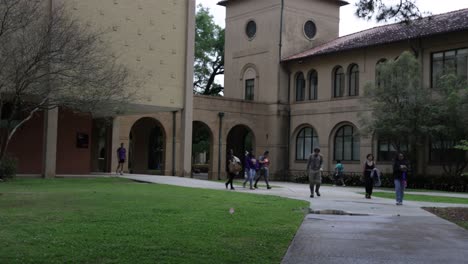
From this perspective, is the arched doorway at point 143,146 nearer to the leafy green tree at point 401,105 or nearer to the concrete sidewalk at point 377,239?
the leafy green tree at point 401,105

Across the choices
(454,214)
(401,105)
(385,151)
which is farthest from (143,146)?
(454,214)

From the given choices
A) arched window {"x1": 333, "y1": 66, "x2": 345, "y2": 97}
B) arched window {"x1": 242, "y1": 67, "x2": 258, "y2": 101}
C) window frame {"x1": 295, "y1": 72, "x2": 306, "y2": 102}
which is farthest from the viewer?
arched window {"x1": 242, "y1": 67, "x2": 258, "y2": 101}

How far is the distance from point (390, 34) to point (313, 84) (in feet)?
23.4

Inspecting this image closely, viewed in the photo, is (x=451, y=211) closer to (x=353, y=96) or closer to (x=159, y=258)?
(x=159, y=258)

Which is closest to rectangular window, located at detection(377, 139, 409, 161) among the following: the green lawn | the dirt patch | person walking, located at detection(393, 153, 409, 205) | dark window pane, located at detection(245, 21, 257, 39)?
dark window pane, located at detection(245, 21, 257, 39)

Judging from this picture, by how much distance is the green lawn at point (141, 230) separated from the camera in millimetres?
7715

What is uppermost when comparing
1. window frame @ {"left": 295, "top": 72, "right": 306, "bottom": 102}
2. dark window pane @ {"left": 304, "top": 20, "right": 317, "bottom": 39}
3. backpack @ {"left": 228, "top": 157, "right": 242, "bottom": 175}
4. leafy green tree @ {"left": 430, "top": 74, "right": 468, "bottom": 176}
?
dark window pane @ {"left": 304, "top": 20, "right": 317, "bottom": 39}

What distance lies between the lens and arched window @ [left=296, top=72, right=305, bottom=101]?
4194 cm

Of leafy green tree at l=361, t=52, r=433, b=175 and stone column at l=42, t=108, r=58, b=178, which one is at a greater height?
leafy green tree at l=361, t=52, r=433, b=175

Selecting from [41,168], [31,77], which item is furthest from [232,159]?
[41,168]

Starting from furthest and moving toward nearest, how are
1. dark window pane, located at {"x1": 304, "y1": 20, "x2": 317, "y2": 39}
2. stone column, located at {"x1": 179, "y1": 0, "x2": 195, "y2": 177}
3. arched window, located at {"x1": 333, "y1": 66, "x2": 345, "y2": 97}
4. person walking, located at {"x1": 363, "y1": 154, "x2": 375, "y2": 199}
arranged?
dark window pane, located at {"x1": 304, "y1": 20, "x2": 317, "y2": 39} → arched window, located at {"x1": 333, "y1": 66, "x2": 345, "y2": 97} → stone column, located at {"x1": 179, "y1": 0, "x2": 195, "y2": 177} → person walking, located at {"x1": 363, "y1": 154, "x2": 375, "y2": 199}

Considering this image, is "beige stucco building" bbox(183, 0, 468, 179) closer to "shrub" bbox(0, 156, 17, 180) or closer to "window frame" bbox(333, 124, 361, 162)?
"window frame" bbox(333, 124, 361, 162)

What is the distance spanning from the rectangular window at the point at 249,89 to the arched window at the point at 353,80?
27.2ft

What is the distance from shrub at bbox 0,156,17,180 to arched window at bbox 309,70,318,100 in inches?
903
